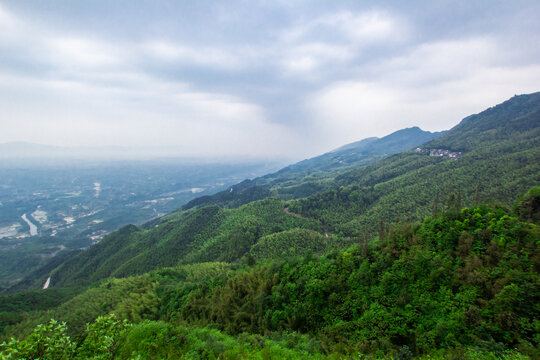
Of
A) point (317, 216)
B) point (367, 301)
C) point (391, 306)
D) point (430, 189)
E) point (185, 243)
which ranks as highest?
point (391, 306)

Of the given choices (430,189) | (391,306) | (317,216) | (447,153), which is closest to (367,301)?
(391,306)

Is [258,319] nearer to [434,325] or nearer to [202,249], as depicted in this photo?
[434,325]

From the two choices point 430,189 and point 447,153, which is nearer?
point 430,189

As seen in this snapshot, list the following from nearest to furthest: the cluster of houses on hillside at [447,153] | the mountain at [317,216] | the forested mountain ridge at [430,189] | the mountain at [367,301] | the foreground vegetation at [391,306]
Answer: the foreground vegetation at [391,306], the mountain at [367,301], the forested mountain ridge at [430,189], the mountain at [317,216], the cluster of houses on hillside at [447,153]

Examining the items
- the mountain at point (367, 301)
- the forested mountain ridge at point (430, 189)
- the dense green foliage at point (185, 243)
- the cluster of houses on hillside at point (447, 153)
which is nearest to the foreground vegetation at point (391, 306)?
the mountain at point (367, 301)

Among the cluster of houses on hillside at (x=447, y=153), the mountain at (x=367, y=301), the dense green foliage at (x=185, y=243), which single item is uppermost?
the cluster of houses on hillside at (x=447, y=153)

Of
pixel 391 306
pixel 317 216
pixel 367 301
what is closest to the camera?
pixel 391 306

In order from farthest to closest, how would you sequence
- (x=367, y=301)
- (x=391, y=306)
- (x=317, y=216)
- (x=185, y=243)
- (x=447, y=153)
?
(x=447, y=153) < (x=317, y=216) < (x=185, y=243) < (x=367, y=301) < (x=391, y=306)

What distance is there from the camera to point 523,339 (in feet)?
38.8

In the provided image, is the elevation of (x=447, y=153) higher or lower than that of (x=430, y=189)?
higher

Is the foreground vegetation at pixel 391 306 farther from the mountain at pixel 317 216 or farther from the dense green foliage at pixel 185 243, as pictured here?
the dense green foliage at pixel 185 243

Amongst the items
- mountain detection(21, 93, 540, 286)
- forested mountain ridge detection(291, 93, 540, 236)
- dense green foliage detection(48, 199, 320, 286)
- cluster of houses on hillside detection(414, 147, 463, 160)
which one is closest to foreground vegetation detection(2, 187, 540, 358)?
forested mountain ridge detection(291, 93, 540, 236)

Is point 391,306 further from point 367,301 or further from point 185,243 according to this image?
point 185,243

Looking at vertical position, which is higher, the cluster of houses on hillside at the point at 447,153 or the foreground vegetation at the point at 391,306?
the cluster of houses on hillside at the point at 447,153
